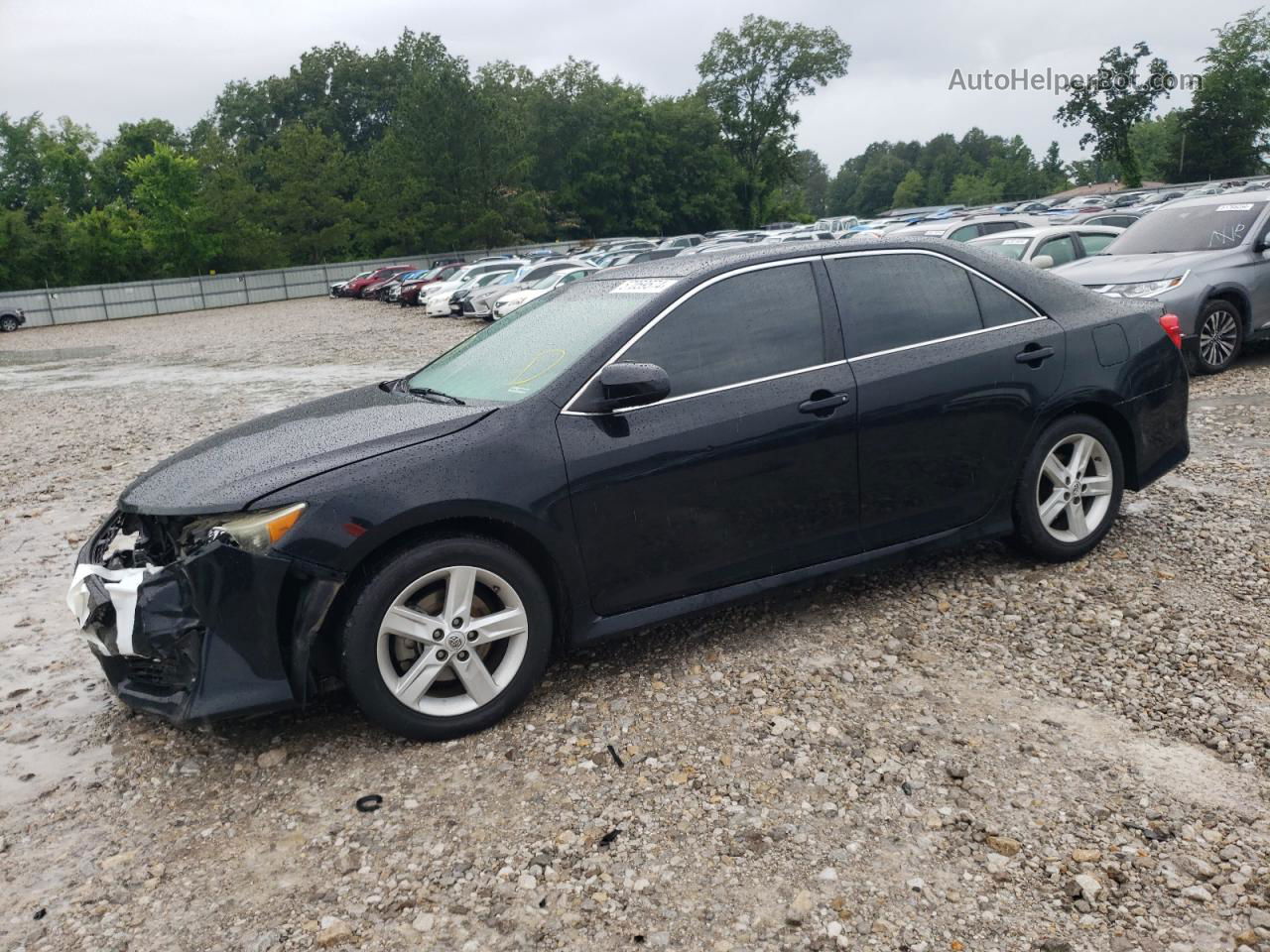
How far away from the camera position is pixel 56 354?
93.7 ft

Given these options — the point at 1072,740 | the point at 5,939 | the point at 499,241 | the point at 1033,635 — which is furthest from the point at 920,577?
the point at 499,241

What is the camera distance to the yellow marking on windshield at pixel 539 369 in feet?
13.8

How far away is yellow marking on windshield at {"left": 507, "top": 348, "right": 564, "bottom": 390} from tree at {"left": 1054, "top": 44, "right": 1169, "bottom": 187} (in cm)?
6872

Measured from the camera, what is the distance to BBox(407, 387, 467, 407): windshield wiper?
4.30 meters

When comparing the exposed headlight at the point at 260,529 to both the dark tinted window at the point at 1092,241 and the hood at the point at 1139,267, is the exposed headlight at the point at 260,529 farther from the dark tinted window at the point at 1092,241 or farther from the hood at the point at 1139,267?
the dark tinted window at the point at 1092,241

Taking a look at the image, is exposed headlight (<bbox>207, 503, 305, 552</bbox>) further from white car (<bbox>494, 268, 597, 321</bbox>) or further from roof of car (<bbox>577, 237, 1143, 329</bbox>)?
white car (<bbox>494, 268, 597, 321</bbox>)

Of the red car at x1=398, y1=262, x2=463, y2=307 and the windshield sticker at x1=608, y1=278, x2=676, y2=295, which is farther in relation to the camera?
the red car at x1=398, y1=262, x2=463, y2=307

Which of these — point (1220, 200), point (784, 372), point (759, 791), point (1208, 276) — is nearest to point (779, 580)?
point (784, 372)

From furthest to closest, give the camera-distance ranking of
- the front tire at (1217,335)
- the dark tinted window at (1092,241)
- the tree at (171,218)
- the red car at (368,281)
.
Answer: the tree at (171,218) < the red car at (368,281) < the dark tinted window at (1092,241) < the front tire at (1217,335)

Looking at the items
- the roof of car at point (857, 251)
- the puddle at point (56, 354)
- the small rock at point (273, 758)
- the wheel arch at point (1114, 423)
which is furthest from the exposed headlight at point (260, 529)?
the puddle at point (56, 354)

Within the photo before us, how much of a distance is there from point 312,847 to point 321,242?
62.9 metres

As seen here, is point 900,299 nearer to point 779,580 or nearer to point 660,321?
point 660,321

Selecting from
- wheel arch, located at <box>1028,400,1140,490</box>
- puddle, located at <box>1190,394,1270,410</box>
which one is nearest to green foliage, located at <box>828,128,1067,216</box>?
puddle, located at <box>1190,394,1270,410</box>

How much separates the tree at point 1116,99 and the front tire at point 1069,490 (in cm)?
6720
